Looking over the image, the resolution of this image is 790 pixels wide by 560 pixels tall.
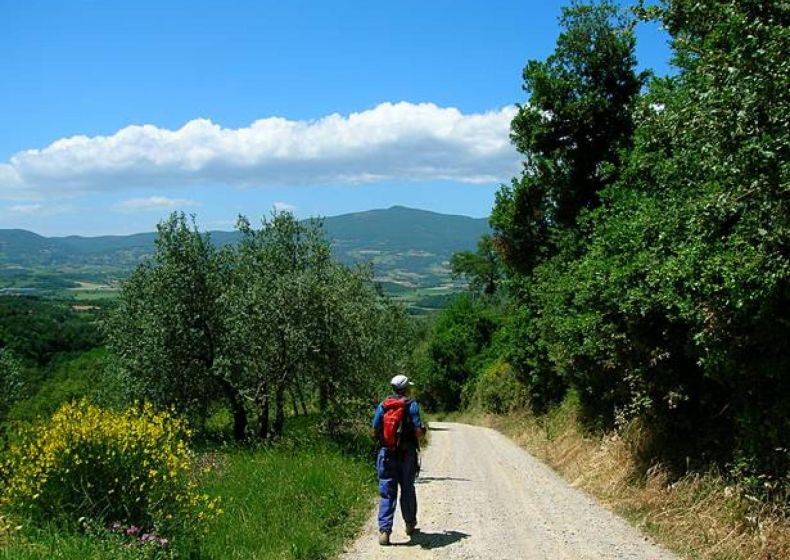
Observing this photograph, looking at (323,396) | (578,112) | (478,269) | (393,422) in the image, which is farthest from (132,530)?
(478,269)

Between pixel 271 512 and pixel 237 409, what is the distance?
12570mm

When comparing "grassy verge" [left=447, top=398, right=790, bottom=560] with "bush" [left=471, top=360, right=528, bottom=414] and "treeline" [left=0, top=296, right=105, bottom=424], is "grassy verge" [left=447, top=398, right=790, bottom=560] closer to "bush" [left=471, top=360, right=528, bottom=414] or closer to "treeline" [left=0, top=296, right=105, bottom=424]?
"bush" [left=471, top=360, right=528, bottom=414]

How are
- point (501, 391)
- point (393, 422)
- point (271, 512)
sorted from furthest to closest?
point (501, 391) → point (271, 512) → point (393, 422)

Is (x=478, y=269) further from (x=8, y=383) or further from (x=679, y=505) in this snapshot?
(x=679, y=505)

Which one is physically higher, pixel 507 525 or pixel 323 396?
pixel 507 525

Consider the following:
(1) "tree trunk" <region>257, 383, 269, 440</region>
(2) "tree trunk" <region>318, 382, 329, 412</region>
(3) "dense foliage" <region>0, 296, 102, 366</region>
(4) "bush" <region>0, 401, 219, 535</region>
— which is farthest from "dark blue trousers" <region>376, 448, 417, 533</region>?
(3) "dense foliage" <region>0, 296, 102, 366</region>

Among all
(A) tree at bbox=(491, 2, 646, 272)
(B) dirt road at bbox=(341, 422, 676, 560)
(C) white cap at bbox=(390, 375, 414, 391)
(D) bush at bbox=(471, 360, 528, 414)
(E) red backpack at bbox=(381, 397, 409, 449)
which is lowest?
(D) bush at bbox=(471, 360, 528, 414)

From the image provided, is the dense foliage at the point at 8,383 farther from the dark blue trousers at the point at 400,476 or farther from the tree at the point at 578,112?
the dark blue trousers at the point at 400,476

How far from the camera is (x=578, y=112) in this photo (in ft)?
72.6

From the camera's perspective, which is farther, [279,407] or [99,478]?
[279,407]

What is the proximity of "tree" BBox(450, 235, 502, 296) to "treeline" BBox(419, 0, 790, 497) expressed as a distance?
32.7 m

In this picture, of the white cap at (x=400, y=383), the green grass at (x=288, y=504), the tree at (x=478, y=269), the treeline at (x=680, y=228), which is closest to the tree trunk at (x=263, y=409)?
the green grass at (x=288, y=504)

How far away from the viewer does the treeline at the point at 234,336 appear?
19.6 metres

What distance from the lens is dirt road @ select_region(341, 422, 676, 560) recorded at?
838 cm
